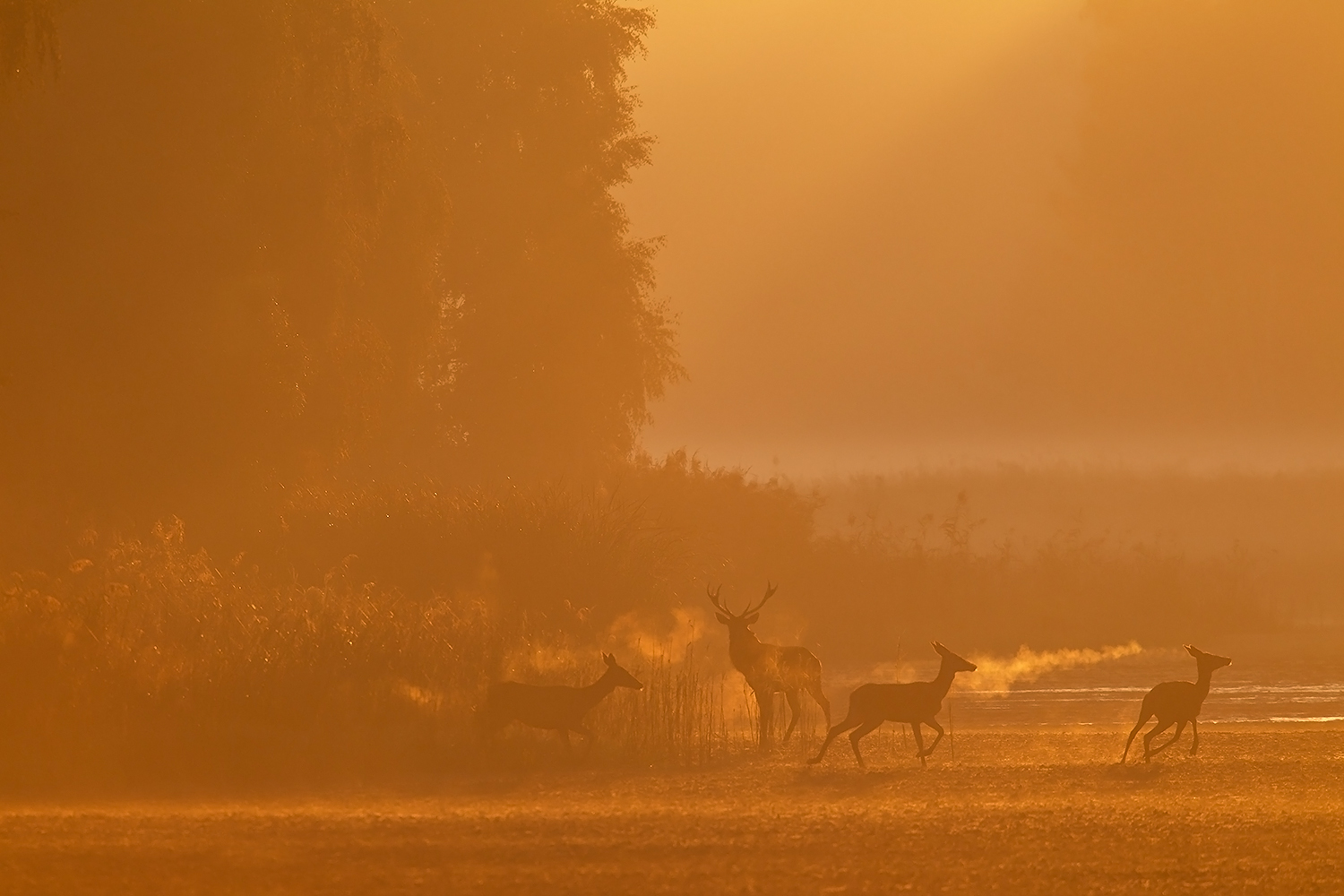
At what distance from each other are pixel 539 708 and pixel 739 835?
6.78 m

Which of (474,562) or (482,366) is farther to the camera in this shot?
(482,366)

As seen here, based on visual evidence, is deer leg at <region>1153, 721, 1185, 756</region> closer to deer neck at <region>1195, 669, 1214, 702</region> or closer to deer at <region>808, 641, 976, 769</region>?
deer neck at <region>1195, 669, 1214, 702</region>

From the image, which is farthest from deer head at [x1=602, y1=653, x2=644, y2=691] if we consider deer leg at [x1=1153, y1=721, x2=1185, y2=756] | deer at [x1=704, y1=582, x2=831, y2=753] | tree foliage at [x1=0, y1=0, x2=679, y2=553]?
tree foliage at [x1=0, y1=0, x2=679, y2=553]

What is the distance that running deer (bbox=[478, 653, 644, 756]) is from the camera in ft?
60.2

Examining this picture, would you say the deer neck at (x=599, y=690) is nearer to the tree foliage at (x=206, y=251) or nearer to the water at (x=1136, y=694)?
the water at (x=1136, y=694)

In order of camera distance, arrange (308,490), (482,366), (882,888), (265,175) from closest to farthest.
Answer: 1. (882,888)
2. (265,175)
3. (308,490)
4. (482,366)

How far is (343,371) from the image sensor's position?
31516mm

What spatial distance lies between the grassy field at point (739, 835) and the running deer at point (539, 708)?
1240 millimetres

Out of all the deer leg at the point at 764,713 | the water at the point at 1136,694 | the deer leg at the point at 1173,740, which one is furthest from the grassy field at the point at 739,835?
the water at the point at 1136,694

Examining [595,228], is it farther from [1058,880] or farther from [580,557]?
[1058,880]

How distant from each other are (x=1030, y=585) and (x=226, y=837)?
1415 inches

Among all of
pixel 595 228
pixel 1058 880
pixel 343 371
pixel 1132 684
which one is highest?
pixel 595 228

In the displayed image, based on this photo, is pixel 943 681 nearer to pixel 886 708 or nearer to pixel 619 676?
pixel 886 708

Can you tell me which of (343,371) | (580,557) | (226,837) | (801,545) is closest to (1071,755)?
(226,837)
